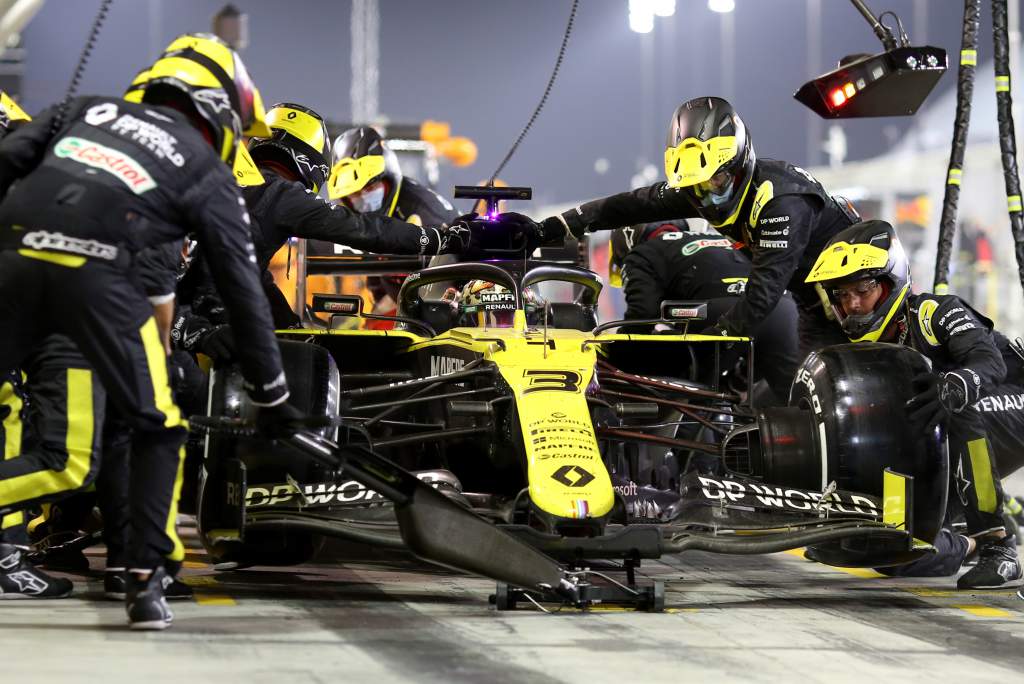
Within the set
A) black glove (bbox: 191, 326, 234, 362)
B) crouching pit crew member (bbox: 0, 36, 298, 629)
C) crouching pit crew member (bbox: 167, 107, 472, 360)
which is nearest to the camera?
crouching pit crew member (bbox: 0, 36, 298, 629)

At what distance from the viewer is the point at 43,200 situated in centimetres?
418

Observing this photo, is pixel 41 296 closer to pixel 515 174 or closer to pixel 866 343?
pixel 866 343

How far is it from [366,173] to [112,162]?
5.31 metres

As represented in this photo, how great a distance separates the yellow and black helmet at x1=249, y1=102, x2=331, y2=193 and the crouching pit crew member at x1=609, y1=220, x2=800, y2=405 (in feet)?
7.28

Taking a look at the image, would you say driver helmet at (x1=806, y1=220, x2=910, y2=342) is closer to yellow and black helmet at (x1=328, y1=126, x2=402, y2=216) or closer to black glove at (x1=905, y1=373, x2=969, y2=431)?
black glove at (x1=905, y1=373, x2=969, y2=431)

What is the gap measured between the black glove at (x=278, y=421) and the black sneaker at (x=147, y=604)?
556 mm

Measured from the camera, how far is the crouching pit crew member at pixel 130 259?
13.6 feet

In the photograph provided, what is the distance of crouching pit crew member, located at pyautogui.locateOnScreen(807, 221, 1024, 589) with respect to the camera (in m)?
5.64

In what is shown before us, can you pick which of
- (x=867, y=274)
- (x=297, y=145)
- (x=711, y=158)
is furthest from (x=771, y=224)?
(x=297, y=145)

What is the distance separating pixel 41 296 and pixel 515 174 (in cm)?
2477

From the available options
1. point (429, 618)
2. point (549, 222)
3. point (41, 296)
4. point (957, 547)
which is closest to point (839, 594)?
point (957, 547)

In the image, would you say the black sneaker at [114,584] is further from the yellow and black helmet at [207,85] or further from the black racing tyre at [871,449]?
the black racing tyre at [871,449]

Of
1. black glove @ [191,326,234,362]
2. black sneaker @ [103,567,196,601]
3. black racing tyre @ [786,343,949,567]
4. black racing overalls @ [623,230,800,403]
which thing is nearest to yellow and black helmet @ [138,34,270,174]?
black glove @ [191,326,234,362]

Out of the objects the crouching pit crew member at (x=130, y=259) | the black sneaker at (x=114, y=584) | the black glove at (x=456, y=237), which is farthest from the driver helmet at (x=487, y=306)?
the crouching pit crew member at (x=130, y=259)
